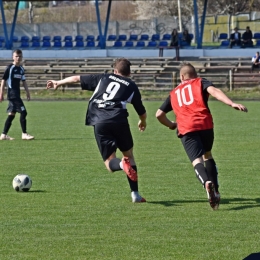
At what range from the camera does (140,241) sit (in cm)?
706

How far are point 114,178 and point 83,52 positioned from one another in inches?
1312

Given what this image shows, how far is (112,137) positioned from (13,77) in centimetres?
776

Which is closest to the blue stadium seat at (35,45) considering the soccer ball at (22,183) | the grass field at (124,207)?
the grass field at (124,207)

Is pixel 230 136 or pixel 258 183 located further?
pixel 230 136

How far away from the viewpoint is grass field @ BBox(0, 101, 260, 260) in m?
6.80

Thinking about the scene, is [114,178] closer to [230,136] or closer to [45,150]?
[45,150]

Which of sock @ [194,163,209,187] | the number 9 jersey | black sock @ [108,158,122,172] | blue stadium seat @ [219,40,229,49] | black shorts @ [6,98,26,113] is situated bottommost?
blue stadium seat @ [219,40,229,49]

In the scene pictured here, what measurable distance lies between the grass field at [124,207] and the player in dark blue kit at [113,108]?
1.72 feet

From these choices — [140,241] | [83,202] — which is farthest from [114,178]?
[140,241]

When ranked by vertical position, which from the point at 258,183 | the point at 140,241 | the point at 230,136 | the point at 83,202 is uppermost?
the point at 140,241

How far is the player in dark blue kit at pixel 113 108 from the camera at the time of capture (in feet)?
29.7

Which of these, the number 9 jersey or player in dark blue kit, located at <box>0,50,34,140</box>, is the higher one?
the number 9 jersey

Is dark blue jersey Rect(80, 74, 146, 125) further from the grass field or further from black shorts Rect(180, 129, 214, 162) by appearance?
the grass field

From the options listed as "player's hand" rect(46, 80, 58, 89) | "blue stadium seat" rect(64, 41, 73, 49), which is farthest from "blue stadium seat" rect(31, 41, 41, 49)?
"player's hand" rect(46, 80, 58, 89)
